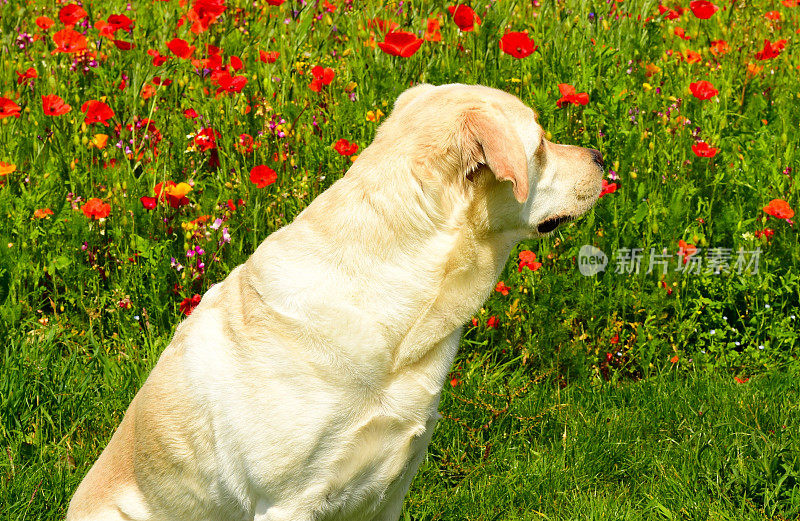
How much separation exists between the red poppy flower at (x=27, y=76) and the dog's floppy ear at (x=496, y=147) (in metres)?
2.85

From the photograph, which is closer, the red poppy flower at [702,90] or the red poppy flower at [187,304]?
the red poppy flower at [187,304]

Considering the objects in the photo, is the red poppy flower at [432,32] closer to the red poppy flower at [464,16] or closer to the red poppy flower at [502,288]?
the red poppy flower at [464,16]

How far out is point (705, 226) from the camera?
15.6 feet

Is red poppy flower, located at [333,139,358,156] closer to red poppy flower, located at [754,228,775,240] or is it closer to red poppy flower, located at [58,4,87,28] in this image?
red poppy flower, located at [58,4,87,28]

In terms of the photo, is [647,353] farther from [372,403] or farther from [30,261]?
[30,261]

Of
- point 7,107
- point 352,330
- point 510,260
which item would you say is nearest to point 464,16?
point 510,260

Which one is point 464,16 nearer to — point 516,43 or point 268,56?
point 516,43

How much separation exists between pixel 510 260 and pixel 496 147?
187cm

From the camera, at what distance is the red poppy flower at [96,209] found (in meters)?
4.05

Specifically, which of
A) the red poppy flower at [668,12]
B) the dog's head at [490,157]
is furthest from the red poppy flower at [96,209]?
the red poppy flower at [668,12]

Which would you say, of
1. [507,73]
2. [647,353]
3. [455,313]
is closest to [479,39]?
[507,73]

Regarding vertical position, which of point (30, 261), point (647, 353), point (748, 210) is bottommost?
point (647, 353)

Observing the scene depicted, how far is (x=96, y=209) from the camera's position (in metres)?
4.05

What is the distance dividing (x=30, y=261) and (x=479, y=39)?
103 inches
